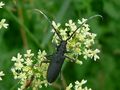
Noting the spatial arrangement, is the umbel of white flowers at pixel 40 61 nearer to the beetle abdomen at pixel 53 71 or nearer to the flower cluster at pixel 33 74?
the flower cluster at pixel 33 74

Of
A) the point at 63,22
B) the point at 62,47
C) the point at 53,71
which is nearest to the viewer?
the point at 53,71

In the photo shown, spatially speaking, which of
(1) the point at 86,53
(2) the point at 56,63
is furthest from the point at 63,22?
(2) the point at 56,63

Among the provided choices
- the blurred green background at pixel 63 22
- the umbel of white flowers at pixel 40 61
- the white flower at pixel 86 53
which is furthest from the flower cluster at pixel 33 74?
the blurred green background at pixel 63 22

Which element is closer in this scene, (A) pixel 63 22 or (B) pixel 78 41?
(B) pixel 78 41

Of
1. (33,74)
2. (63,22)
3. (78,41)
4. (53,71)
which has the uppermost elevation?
(63,22)

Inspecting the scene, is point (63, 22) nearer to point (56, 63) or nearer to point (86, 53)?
point (86, 53)

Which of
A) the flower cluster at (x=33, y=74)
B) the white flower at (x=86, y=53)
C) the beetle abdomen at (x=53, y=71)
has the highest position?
the white flower at (x=86, y=53)

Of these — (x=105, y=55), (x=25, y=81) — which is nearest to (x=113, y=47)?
(x=105, y=55)

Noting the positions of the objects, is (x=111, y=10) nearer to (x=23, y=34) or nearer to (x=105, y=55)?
(x=105, y=55)

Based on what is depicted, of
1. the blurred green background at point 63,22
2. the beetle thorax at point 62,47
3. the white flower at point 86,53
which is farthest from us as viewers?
the blurred green background at point 63,22
